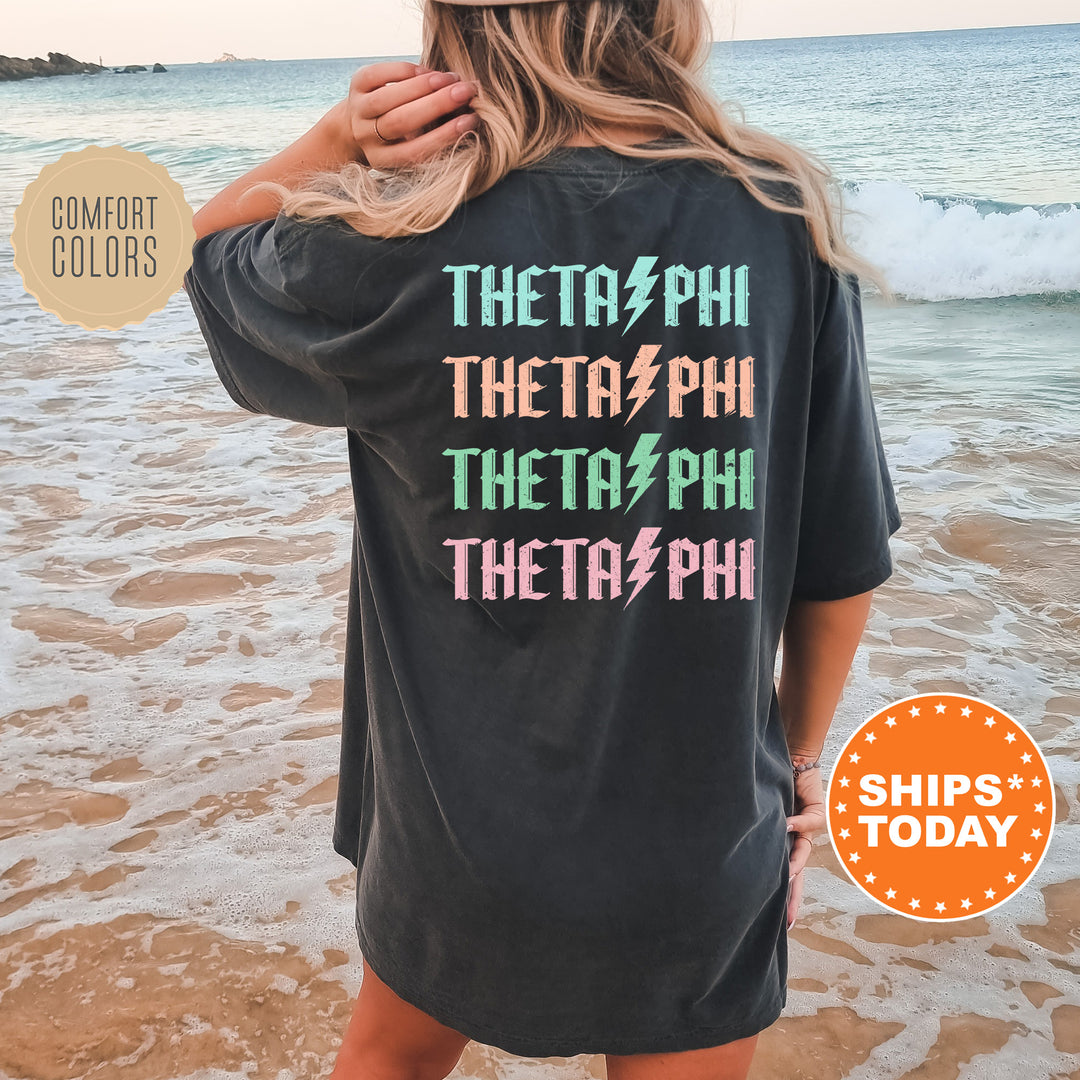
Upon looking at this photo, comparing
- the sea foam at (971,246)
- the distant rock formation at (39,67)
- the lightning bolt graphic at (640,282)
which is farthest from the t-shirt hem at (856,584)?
the distant rock formation at (39,67)

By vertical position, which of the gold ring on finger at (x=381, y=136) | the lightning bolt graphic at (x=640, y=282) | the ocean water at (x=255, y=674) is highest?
the gold ring on finger at (x=381, y=136)

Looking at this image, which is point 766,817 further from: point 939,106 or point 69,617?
point 939,106

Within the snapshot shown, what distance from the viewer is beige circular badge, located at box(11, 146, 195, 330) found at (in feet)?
7.53

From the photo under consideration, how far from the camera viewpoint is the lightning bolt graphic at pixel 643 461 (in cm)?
98

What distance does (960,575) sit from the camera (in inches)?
172

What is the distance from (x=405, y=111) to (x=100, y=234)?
179 cm

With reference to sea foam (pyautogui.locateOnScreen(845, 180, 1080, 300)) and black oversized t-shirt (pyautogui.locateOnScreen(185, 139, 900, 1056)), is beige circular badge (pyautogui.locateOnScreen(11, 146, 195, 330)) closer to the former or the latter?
black oversized t-shirt (pyautogui.locateOnScreen(185, 139, 900, 1056))

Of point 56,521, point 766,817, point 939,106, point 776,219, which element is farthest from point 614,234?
point 939,106

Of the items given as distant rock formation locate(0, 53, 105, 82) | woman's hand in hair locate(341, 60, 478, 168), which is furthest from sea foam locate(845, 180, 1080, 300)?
distant rock formation locate(0, 53, 105, 82)

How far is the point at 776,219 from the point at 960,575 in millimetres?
3761

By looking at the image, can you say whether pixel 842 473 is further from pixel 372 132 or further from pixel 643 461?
pixel 372 132

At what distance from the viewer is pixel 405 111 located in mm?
1002

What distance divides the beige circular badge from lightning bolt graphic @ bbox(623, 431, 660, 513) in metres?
1.49

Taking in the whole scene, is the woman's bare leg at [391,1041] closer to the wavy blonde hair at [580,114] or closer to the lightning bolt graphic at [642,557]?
the lightning bolt graphic at [642,557]
